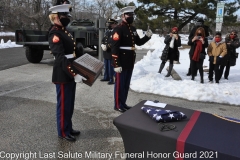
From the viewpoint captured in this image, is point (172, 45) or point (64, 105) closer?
point (64, 105)

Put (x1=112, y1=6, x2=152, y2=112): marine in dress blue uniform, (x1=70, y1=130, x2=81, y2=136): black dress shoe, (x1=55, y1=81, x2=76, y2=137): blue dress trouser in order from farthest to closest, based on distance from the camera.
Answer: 1. (x1=112, y1=6, x2=152, y2=112): marine in dress blue uniform
2. (x1=70, y1=130, x2=81, y2=136): black dress shoe
3. (x1=55, y1=81, x2=76, y2=137): blue dress trouser

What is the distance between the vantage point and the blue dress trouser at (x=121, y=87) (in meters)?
4.27

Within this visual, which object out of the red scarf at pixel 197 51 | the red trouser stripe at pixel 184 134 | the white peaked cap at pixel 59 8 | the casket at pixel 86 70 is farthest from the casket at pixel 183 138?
the red scarf at pixel 197 51

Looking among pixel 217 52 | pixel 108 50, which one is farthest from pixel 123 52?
pixel 217 52

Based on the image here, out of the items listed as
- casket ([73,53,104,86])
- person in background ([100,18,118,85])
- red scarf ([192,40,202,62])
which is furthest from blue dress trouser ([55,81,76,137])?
red scarf ([192,40,202,62])

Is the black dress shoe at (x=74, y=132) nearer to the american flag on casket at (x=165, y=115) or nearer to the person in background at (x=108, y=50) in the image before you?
the american flag on casket at (x=165, y=115)

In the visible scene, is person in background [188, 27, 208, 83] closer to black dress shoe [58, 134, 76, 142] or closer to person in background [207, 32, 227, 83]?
person in background [207, 32, 227, 83]

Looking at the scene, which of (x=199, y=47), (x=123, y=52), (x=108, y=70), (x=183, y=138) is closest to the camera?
(x=183, y=138)

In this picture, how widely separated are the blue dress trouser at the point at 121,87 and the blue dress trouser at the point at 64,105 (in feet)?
3.96

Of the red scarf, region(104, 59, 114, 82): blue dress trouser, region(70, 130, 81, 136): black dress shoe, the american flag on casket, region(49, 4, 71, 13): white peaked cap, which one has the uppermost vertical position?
region(49, 4, 71, 13): white peaked cap

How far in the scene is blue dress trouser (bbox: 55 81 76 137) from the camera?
3.09 meters

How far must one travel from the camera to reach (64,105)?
3.12 meters

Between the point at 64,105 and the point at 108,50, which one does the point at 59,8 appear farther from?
the point at 108,50

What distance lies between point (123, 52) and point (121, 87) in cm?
60
